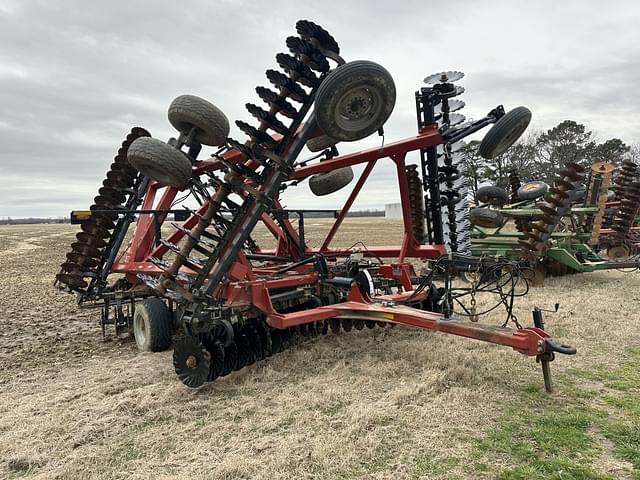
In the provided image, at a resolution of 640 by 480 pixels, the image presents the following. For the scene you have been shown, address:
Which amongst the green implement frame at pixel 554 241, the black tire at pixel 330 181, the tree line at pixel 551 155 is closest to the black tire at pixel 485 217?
the green implement frame at pixel 554 241

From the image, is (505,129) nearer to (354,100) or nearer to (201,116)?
(354,100)

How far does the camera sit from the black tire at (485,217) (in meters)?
8.55

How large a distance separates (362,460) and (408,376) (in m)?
1.32

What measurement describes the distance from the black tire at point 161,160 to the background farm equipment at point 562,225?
5.96 m

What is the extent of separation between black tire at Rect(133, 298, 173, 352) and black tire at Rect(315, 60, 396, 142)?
2.80 m

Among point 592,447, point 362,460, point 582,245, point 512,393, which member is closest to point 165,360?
point 362,460

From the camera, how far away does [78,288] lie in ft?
19.1

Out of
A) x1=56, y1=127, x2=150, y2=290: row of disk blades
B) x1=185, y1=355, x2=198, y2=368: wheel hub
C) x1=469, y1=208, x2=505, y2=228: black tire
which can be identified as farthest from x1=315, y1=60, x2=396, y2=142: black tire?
x1=469, y1=208, x2=505, y2=228: black tire

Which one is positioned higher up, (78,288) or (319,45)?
(319,45)

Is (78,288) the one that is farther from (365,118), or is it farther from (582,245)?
(582,245)

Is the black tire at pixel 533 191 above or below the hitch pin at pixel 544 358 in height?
above

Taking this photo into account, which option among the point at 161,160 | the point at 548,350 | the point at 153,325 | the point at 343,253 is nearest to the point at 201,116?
the point at 161,160

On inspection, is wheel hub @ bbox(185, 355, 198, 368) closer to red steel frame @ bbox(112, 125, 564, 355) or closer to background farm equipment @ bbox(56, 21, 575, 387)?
background farm equipment @ bbox(56, 21, 575, 387)

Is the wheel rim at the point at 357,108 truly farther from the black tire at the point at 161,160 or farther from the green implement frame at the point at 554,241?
the green implement frame at the point at 554,241
